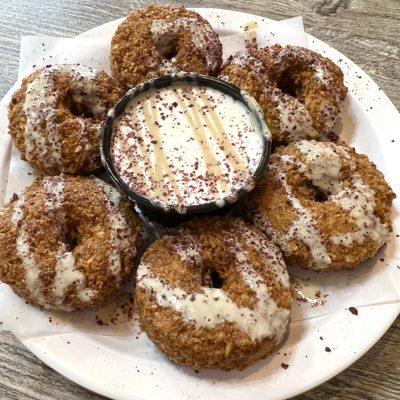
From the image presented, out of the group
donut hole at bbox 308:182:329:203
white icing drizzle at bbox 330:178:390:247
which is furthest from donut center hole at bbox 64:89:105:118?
white icing drizzle at bbox 330:178:390:247

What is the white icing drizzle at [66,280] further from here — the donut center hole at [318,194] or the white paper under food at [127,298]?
the donut center hole at [318,194]

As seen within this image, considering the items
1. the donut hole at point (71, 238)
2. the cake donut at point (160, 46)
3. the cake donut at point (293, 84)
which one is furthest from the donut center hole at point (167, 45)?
Result: the donut hole at point (71, 238)

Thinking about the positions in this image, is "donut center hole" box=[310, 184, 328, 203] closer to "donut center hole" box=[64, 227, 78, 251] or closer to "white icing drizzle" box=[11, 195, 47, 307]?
"donut center hole" box=[64, 227, 78, 251]

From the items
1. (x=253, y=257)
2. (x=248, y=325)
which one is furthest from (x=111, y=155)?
(x=248, y=325)

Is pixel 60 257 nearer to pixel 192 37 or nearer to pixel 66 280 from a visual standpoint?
pixel 66 280

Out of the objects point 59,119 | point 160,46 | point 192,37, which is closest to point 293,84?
point 192,37
